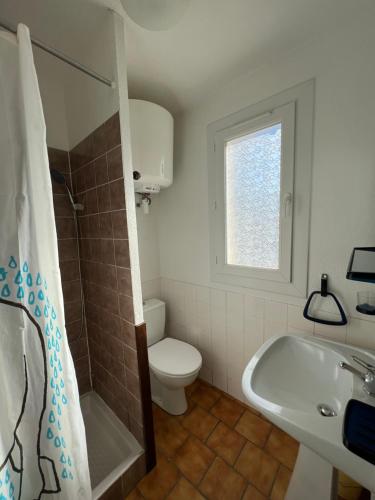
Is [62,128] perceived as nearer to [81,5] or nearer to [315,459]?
[81,5]

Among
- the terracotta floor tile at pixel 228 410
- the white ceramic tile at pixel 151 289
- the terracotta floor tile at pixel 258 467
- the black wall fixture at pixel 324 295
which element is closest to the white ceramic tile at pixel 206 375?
the terracotta floor tile at pixel 228 410

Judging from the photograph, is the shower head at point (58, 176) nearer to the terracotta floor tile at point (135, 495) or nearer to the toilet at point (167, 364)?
the toilet at point (167, 364)

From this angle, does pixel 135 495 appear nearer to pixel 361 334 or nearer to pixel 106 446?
pixel 106 446

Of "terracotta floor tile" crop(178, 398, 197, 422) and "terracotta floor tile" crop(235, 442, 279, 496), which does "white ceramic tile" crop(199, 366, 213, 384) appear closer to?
"terracotta floor tile" crop(178, 398, 197, 422)

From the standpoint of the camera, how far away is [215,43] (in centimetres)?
103

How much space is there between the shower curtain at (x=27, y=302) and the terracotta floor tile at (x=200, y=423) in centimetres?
94

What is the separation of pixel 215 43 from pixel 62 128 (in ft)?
3.65

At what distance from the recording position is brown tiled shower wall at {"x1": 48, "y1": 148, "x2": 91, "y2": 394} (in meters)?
1.43

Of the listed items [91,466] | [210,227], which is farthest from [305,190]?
[91,466]

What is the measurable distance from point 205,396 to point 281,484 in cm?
66

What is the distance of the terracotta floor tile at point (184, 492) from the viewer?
3.35 feet

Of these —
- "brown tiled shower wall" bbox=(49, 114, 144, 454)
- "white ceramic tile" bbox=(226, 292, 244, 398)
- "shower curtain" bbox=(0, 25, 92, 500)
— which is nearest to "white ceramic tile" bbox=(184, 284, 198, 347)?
"white ceramic tile" bbox=(226, 292, 244, 398)

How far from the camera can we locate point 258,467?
1.12m

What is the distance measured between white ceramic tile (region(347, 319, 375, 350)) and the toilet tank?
1.28 m
